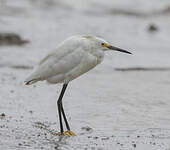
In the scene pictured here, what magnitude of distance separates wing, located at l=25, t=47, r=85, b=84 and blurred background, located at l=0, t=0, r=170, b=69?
5.53 m

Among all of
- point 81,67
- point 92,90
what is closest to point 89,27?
point 92,90

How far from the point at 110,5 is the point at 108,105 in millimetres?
19002

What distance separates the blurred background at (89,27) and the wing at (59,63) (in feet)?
18.1

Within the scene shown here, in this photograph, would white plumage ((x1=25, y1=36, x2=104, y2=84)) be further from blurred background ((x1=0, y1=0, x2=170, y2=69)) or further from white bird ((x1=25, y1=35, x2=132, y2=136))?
blurred background ((x1=0, y1=0, x2=170, y2=69))

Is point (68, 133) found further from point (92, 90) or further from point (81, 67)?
point (92, 90)

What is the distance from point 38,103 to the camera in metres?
9.00

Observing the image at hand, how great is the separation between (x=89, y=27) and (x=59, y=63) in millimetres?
12598

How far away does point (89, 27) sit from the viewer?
19672 millimetres

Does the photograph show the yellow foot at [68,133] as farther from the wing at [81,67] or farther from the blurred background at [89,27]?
the blurred background at [89,27]

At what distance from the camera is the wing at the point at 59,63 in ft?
23.5

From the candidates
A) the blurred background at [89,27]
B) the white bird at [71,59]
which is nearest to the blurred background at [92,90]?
the blurred background at [89,27]

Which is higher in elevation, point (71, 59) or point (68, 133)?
point (71, 59)

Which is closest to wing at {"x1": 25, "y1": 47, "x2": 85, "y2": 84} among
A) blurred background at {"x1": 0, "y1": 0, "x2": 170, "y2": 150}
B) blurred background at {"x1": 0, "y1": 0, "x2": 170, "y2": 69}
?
blurred background at {"x1": 0, "y1": 0, "x2": 170, "y2": 150}

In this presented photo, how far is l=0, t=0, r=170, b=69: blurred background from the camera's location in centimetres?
1408
